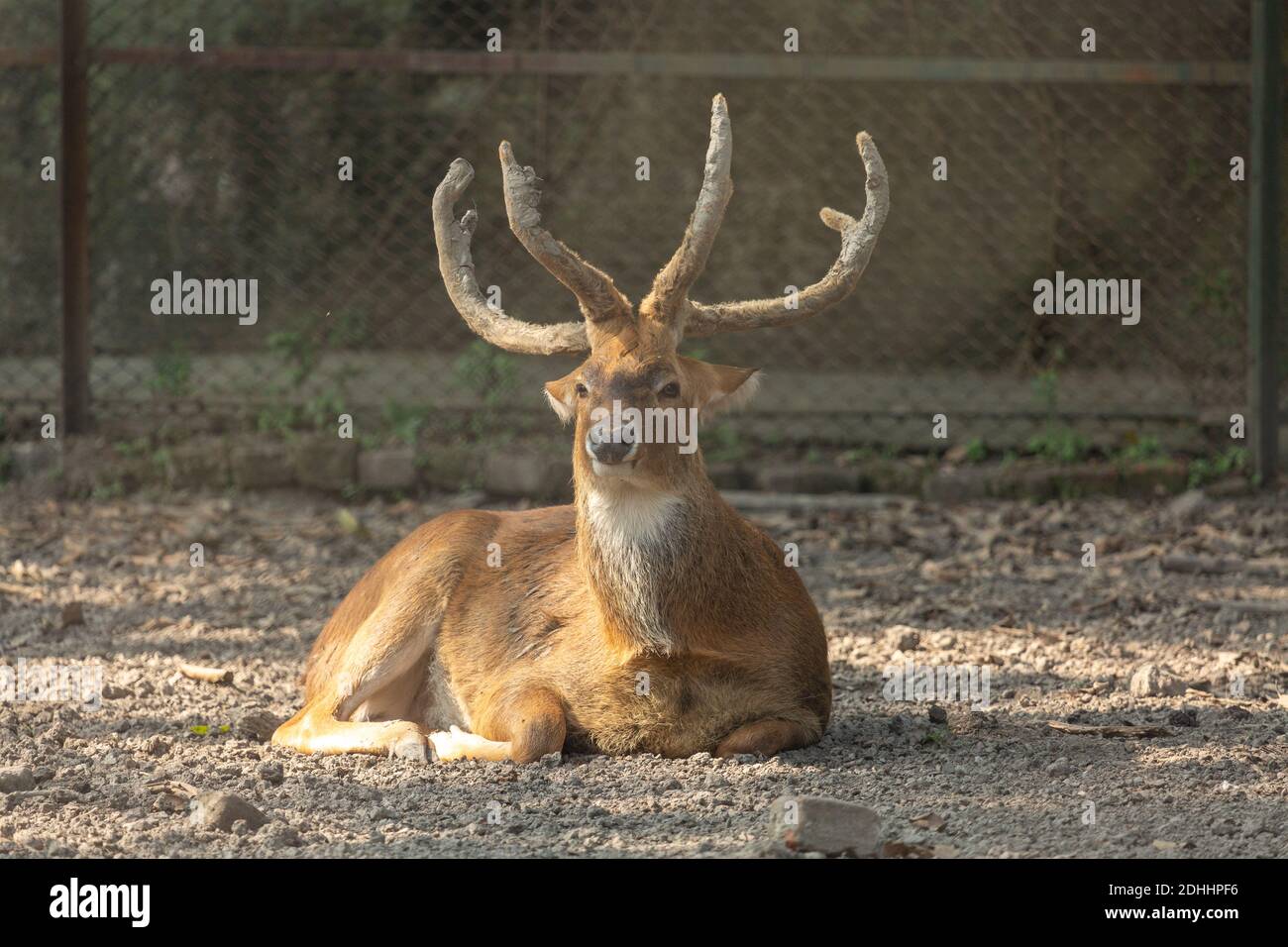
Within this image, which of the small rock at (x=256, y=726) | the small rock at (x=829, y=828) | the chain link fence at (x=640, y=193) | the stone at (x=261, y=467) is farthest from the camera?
the chain link fence at (x=640, y=193)

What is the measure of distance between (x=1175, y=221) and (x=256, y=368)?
546cm

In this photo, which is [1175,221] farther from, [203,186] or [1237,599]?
[203,186]

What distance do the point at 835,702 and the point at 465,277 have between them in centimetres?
194

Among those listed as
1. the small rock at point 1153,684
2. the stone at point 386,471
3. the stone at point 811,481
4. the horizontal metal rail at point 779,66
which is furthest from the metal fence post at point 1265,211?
the stone at point 386,471

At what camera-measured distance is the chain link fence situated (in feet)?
33.8

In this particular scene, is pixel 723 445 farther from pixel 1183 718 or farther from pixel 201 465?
pixel 1183 718

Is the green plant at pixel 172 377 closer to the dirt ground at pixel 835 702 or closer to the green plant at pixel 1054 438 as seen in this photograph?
the dirt ground at pixel 835 702

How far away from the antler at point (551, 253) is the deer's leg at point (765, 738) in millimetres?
1290

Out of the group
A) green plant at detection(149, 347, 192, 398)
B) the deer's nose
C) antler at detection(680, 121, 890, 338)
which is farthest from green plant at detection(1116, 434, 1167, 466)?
the deer's nose

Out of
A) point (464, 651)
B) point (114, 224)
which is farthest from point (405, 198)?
point (464, 651)

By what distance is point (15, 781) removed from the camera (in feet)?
16.1

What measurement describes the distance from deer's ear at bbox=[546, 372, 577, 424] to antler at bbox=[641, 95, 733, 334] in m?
0.37

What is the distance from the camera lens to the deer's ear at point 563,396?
534 centimetres

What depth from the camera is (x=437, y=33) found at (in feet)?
36.7
